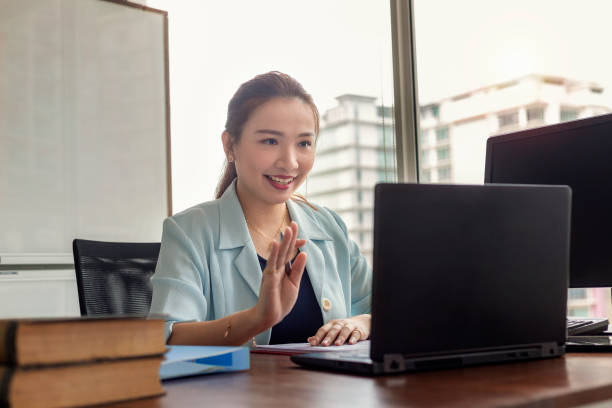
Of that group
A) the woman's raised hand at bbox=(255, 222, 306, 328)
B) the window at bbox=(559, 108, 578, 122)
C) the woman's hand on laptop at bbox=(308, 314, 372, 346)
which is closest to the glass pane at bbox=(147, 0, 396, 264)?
the window at bbox=(559, 108, 578, 122)

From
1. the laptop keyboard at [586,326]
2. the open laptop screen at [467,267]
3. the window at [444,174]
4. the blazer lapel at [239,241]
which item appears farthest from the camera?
the window at [444,174]

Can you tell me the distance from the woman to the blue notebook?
12.1 inches

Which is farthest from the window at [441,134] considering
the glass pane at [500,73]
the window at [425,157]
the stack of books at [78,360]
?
the stack of books at [78,360]

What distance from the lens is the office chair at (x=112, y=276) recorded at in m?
1.89

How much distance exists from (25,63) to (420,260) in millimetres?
Result: 2887

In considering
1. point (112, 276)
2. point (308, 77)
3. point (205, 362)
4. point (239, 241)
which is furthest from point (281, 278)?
point (308, 77)

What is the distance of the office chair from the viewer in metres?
1.89

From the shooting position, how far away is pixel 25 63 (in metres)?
3.16

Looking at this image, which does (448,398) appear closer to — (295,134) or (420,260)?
(420,260)

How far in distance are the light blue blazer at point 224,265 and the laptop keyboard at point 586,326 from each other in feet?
2.02

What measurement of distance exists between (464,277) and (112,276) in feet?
4.42

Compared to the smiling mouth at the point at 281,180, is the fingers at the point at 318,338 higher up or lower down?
lower down

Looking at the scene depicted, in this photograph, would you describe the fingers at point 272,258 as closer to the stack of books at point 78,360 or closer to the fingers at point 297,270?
the fingers at point 297,270

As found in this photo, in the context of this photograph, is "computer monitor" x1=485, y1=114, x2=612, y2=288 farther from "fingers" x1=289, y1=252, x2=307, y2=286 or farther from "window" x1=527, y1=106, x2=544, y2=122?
"window" x1=527, y1=106, x2=544, y2=122
